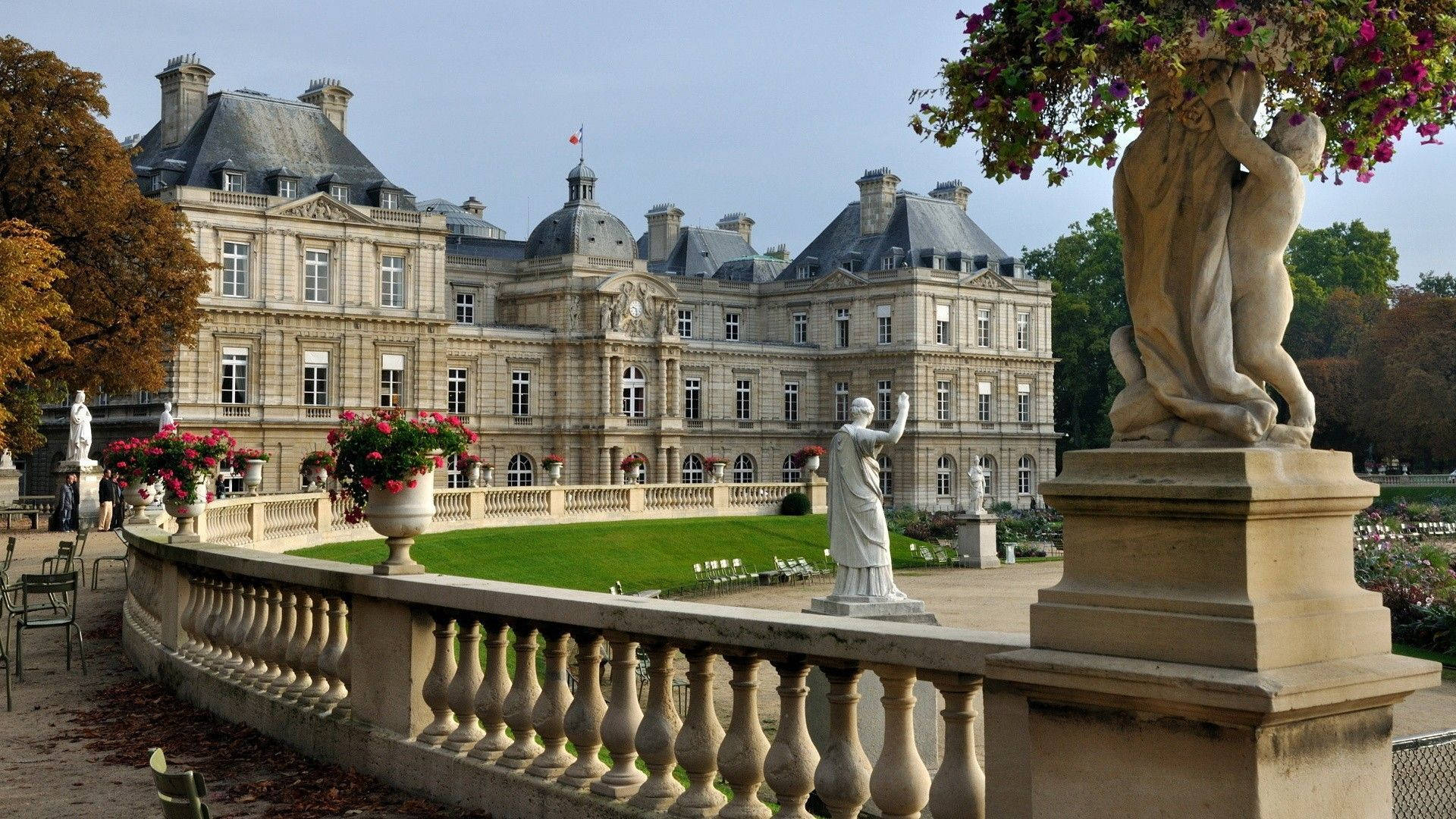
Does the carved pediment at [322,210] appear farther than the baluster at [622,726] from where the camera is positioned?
Yes

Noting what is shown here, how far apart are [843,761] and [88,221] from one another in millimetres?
33520

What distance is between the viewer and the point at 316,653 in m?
7.76

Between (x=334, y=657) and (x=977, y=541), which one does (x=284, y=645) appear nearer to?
(x=334, y=657)

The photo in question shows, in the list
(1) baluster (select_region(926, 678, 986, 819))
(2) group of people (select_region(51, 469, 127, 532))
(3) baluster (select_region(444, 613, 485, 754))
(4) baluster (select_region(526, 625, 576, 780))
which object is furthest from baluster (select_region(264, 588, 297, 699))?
(2) group of people (select_region(51, 469, 127, 532))

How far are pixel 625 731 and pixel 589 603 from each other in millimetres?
498

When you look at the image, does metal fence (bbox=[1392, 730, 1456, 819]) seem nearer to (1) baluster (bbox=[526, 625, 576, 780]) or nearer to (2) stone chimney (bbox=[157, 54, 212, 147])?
(1) baluster (bbox=[526, 625, 576, 780])

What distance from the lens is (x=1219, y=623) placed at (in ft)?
11.9

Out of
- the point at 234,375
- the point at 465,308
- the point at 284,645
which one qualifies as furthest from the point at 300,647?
the point at 465,308

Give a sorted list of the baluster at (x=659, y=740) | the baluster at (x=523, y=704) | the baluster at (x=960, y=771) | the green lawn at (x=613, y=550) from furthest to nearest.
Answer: the green lawn at (x=613, y=550) < the baluster at (x=523, y=704) < the baluster at (x=659, y=740) < the baluster at (x=960, y=771)

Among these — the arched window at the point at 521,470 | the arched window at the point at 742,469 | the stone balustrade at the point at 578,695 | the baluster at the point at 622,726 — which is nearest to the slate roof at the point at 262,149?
the arched window at the point at 521,470

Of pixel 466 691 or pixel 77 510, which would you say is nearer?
pixel 466 691

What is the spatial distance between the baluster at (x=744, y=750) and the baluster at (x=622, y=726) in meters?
0.54

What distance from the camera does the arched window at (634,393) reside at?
61656 mm

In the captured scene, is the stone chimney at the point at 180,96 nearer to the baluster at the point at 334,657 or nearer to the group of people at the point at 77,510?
the group of people at the point at 77,510
